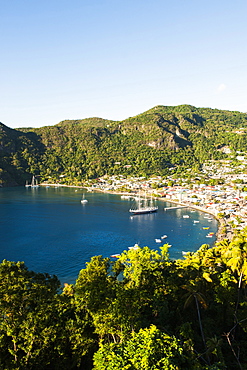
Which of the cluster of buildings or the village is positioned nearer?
the village

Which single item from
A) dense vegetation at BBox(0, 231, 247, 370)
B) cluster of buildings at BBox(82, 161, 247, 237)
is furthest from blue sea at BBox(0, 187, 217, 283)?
dense vegetation at BBox(0, 231, 247, 370)

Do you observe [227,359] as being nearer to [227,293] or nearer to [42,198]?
[227,293]

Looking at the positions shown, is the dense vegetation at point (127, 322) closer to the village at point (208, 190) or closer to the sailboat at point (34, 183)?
the village at point (208, 190)

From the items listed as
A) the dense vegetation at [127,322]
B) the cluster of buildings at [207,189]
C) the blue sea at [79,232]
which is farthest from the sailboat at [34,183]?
the dense vegetation at [127,322]

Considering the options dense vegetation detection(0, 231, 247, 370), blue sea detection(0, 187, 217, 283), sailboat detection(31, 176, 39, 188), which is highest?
sailboat detection(31, 176, 39, 188)

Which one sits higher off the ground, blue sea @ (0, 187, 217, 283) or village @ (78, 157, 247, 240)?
village @ (78, 157, 247, 240)

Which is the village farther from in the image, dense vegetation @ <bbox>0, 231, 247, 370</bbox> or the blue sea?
dense vegetation @ <bbox>0, 231, 247, 370</bbox>

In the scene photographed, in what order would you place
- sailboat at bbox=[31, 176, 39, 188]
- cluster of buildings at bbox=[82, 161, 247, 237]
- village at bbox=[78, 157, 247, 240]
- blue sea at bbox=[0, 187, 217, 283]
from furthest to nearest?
1. sailboat at bbox=[31, 176, 39, 188]
2. cluster of buildings at bbox=[82, 161, 247, 237]
3. village at bbox=[78, 157, 247, 240]
4. blue sea at bbox=[0, 187, 217, 283]
